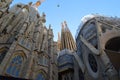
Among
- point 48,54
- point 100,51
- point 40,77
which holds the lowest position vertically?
point 40,77

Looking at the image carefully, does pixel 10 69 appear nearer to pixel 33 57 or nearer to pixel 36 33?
pixel 33 57

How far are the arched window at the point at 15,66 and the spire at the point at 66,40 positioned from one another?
22.4 m

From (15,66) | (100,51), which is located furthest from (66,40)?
(15,66)

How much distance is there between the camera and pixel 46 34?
2812 cm

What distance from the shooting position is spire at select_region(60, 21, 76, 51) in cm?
4183

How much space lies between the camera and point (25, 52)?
65.3 feet

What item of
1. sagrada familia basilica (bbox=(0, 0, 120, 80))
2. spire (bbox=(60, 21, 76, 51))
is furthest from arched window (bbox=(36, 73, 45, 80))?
spire (bbox=(60, 21, 76, 51))

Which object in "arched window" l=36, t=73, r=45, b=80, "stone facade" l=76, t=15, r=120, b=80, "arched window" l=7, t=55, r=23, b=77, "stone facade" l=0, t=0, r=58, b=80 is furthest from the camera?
"arched window" l=36, t=73, r=45, b=80

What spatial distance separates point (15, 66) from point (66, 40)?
27.3 metres

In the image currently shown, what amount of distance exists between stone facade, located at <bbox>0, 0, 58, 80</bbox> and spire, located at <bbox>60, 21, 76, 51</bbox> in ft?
47.9

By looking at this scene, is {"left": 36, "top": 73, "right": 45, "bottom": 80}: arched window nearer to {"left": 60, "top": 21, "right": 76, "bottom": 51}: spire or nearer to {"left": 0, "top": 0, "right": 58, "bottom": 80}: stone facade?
{"left": 0, "top": 0, "right": 58, "bottom": 80}: stone facade

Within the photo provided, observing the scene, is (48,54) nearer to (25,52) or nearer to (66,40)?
(25,52)

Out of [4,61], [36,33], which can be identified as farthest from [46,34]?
[4,61]

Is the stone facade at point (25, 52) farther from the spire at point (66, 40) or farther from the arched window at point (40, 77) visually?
the spire at point (66, 40)
